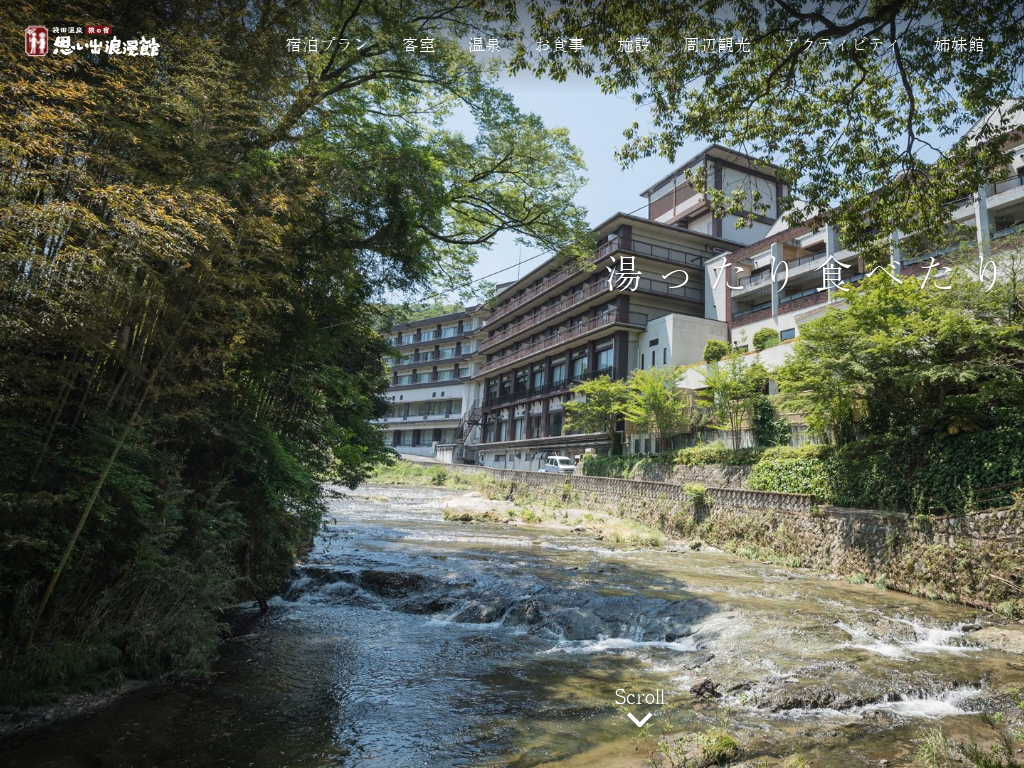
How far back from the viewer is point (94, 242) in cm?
447

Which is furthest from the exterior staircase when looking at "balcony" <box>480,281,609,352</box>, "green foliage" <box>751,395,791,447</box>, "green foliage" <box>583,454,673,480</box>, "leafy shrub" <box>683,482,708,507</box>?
"leafy shrub" <box>683,482,708,507</box>

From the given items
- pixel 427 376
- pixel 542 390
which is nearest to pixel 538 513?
pixel 542 390

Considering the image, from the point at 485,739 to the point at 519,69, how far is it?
7.23 metres

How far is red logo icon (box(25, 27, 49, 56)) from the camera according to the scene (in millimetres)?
4239

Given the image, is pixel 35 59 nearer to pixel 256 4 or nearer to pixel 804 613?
pixel 256 4

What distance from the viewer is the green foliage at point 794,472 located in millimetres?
15008

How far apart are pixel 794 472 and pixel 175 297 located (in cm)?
1629

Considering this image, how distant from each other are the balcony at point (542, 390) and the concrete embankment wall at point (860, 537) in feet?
47.0

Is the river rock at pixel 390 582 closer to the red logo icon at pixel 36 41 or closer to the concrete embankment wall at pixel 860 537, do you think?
the red logo icon at pixel 36 41

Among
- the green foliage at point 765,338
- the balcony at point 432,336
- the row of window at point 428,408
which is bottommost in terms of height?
the row of window at point 428,408

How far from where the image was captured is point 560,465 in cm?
3369

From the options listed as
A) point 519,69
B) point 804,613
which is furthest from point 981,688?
point 519,69

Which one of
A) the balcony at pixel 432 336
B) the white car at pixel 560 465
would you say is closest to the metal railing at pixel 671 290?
the white car at pixel 560 465

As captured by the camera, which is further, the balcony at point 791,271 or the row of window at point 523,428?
the row of window at point 523,428
